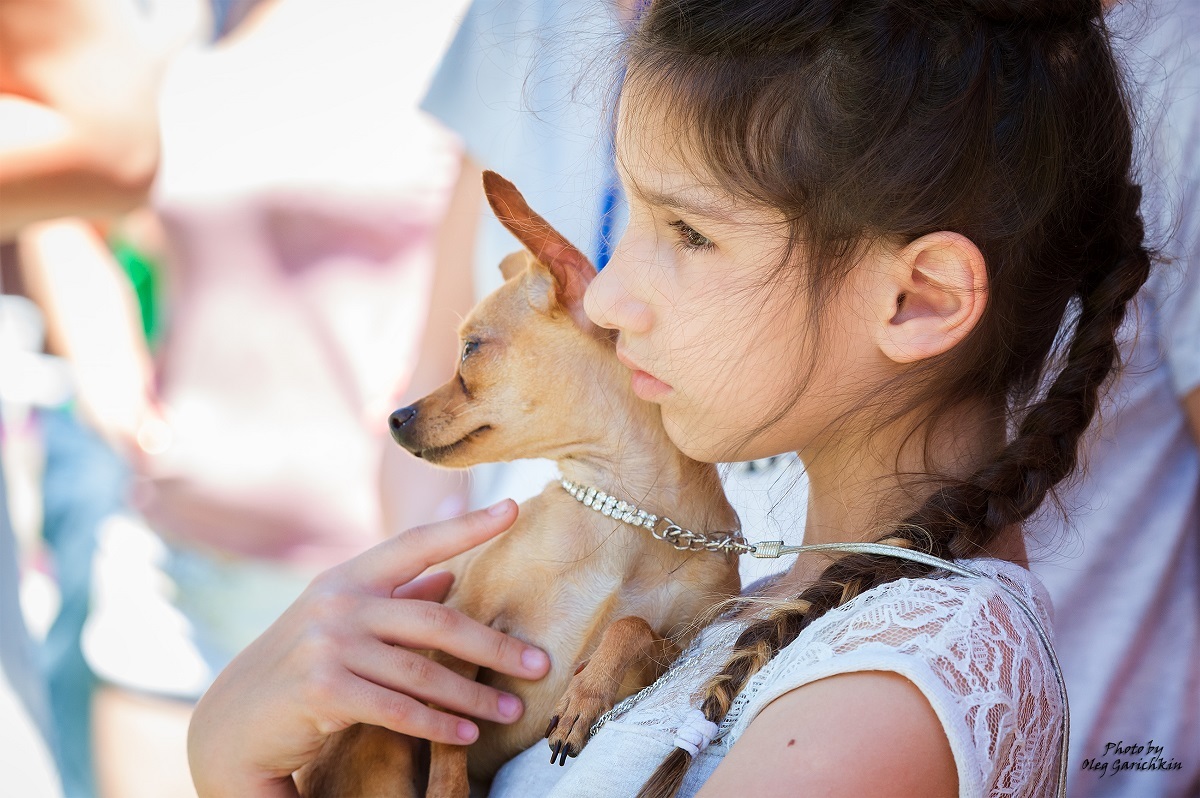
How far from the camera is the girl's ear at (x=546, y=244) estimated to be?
109 cm

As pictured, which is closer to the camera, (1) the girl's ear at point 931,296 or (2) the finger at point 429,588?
(1) the girl's ear at point 931,296

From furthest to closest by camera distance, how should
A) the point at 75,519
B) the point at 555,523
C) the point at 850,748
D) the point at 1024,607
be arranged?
1. the point at 75,519
2. the point at 555,523
3. the point at 1024,607
4. the point at 850,748

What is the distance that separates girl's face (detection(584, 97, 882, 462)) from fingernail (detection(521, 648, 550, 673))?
30 cm

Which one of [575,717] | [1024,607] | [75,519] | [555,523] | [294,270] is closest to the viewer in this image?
[1024,607]

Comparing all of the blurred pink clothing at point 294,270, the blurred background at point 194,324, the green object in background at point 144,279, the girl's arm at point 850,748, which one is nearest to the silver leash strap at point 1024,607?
the girl's arm at point 850,748

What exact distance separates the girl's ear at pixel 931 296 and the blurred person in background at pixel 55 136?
7.48 ft

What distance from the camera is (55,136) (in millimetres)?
2492

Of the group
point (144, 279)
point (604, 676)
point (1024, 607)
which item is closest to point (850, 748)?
point (1024, 607)

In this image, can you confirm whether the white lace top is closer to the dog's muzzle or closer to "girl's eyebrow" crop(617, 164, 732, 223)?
"girl's eyebrow" crop(617, 164, 732, 223)

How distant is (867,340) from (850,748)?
0.36 meters

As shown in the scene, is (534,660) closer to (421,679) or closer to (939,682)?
(421,679)

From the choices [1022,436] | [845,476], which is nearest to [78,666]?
[845,476]

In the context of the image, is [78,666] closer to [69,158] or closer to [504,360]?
[69,158]

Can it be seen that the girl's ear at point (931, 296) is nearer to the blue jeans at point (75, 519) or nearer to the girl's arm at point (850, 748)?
the girl's arm at point (850, 748)
